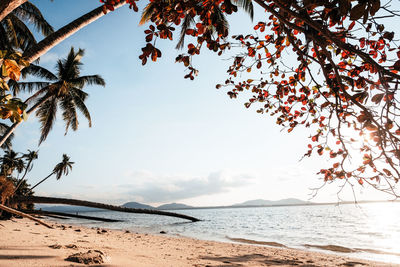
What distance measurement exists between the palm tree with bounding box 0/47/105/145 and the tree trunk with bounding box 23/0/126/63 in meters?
11.3

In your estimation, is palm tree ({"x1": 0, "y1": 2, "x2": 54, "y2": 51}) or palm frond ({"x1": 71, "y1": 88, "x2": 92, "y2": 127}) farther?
palm frond ({"x1": 71, "y1": 88, "x2": 92, "y2": 127})

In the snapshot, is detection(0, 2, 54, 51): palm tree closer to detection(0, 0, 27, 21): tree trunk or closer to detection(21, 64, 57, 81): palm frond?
detection(21, 64, 57, 81): palm frond

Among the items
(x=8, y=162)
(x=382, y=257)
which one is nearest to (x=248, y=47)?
(x=382, y=257)

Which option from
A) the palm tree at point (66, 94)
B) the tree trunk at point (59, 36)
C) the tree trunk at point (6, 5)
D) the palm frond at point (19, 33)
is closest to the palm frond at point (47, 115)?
the palm tree at point (66, 94)

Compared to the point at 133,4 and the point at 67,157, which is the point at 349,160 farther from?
the point at 67,157

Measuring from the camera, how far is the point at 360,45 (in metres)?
2.80

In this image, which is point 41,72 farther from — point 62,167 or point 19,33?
point 62,167

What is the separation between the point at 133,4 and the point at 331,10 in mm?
1731

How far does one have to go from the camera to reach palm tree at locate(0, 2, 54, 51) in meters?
10.5

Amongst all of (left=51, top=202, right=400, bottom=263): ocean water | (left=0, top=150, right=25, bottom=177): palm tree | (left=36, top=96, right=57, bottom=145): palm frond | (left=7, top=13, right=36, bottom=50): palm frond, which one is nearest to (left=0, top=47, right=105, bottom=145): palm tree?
(left=36, top=96, right=57, bottom=145): palm frond

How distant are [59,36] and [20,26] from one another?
11.3m

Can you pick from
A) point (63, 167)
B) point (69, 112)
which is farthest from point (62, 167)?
point (69, 112)

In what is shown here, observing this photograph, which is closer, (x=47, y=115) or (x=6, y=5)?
(x=6, y=5)

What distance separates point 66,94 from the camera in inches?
595
